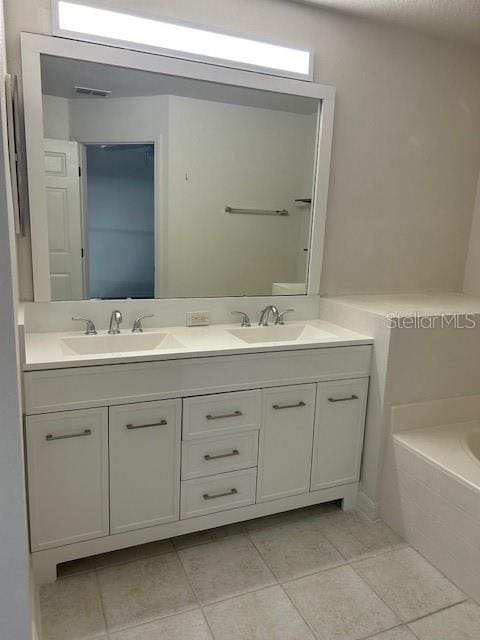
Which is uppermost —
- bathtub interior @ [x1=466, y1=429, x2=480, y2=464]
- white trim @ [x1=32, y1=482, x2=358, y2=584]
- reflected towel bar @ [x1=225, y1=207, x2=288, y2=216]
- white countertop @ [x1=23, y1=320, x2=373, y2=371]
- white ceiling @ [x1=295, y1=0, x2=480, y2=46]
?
white ceiling @ [x1=295, y1=0, x2=480, y2=46]

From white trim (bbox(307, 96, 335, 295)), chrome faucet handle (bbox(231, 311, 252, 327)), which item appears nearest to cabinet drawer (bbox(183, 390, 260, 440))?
chrome faucet handle (bbox(231, 311, 252, 327))

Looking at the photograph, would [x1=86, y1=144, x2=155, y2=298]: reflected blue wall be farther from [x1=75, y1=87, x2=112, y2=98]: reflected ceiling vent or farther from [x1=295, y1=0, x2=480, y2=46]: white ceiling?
[x1=295, y1=0, x2=480, y2=46]: white ceiling

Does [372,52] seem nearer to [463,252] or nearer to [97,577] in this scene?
[463,252]

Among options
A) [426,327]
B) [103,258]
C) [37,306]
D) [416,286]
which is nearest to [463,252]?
[416,286]

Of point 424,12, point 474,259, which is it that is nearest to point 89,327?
point 424,12

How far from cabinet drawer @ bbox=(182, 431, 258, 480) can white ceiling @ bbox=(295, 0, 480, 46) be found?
202 centimetres

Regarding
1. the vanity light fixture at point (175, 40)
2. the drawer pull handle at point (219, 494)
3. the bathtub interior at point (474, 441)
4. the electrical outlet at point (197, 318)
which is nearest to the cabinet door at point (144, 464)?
the drawer pull handle at point (219, 494)

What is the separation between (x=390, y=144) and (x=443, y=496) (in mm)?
1784

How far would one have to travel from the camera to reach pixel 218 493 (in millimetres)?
1938

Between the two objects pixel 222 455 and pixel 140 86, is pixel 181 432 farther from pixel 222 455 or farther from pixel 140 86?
pixel 140 86

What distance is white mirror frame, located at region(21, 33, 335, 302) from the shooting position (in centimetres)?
180

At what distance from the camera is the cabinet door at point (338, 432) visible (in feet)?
6.86

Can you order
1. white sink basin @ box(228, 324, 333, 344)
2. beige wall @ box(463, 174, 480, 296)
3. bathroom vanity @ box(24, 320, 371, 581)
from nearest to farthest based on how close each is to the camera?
1. bathroom vanity @ box(24, 320, 371, 581)
2. white sink basin @ box(228, 324, 333, 344)
3. beige wall @ box(463, 174, 480, 296)

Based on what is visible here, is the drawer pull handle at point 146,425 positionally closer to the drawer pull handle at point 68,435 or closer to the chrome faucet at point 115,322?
the drawer pull handle at point 68,435
